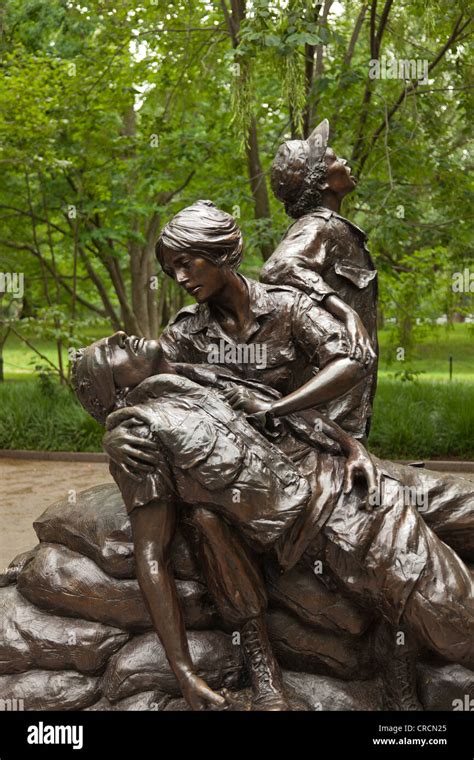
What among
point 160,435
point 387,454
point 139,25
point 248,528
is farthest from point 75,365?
point 139,25

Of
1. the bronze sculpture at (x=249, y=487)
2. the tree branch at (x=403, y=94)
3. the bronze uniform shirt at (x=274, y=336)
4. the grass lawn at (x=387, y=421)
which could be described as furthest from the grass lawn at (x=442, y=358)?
the bronze sculpture at (x=249, y=487)

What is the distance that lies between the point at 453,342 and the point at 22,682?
17687 mm

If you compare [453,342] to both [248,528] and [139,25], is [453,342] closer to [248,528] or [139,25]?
[139,25]

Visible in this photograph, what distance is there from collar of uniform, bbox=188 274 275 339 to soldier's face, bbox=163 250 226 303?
8.1 inches

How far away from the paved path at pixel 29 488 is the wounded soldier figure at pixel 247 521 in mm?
3115

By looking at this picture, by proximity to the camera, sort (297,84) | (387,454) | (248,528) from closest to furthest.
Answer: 1. (248,528)
2. (297,84)
3. (387,454)

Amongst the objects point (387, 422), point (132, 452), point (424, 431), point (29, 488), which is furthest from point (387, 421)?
point (132, 452)

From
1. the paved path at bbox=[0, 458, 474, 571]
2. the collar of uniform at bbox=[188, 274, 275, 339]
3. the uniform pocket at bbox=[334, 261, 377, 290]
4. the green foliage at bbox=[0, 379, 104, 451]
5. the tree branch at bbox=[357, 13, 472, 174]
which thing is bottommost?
the paved path at bbox=[0, 458, 474, 571]

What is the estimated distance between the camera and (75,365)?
3.56m

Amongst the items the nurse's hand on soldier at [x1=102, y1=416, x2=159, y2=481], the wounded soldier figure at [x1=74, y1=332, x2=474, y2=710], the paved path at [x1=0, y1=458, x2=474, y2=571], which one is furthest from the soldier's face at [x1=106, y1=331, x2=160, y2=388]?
the paved path at [x1=0, y1=458, x2=474, y2=571]

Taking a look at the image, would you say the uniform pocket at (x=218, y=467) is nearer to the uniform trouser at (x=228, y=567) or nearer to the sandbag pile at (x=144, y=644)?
the uniform trouser at (x=228, y=567)

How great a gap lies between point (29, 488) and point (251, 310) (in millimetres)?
5484

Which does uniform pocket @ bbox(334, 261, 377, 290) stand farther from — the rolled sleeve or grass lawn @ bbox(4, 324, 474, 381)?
grass lawn @ bbox(4, 324, 474, 381)

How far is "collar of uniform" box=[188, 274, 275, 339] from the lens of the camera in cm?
377
